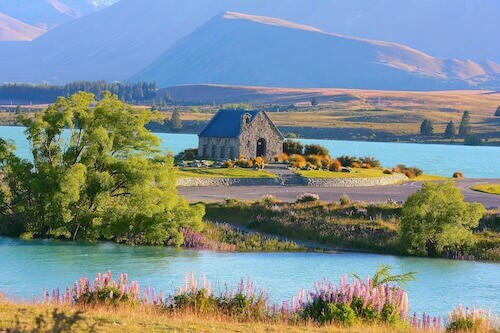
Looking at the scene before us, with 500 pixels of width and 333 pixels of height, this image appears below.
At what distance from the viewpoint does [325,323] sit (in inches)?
789

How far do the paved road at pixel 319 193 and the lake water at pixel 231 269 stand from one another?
14207 millimetres

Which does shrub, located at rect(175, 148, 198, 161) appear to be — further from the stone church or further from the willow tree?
the willow tree

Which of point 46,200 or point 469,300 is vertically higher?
point 46,200

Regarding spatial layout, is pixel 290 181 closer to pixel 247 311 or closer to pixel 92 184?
pixel 92 184

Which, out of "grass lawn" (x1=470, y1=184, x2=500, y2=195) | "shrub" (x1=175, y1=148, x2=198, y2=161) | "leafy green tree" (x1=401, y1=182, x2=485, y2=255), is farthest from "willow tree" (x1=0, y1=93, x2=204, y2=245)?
"shrub" (x1=175, y1=148, x2=198, y2=161)

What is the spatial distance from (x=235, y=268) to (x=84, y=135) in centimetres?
1246

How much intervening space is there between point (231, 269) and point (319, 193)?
1035 inches

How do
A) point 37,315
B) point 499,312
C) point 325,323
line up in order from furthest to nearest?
1. point 499,312
2. point 325,323
3. point 37,315

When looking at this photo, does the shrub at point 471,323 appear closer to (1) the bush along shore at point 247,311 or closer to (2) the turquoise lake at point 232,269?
(1) the bush along shore at point 247,311

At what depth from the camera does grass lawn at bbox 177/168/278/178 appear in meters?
68.1

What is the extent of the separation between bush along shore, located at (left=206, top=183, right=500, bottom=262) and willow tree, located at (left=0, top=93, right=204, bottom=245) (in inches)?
226

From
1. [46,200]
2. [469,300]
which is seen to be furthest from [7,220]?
[469,300]

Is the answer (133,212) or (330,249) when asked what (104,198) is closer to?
(133,212)

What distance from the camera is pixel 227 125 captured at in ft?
278
